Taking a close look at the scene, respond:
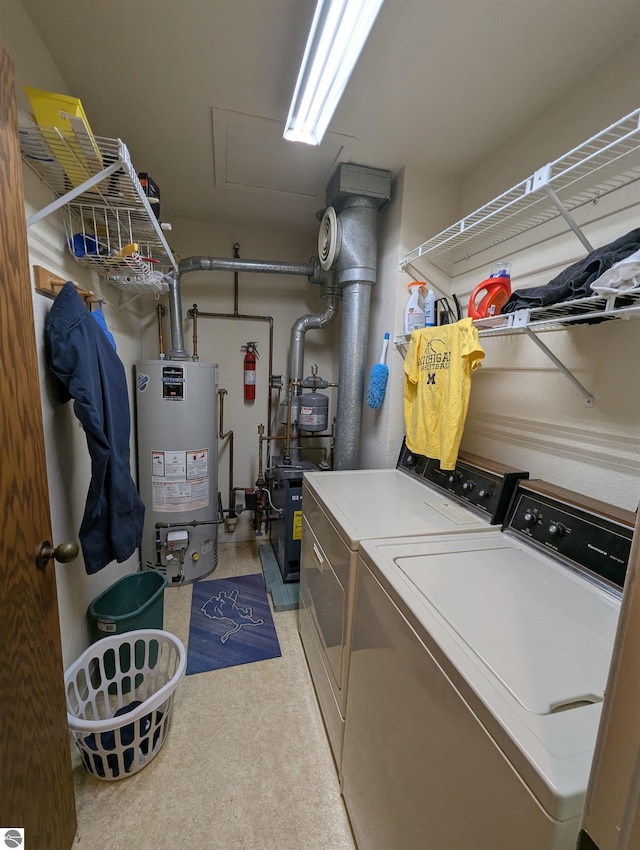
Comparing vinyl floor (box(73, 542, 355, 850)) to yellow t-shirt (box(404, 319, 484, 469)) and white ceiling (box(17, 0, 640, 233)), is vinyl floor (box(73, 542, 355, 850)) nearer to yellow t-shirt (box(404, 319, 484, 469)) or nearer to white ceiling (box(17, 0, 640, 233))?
yellow t-shirt (box(404, 319, 484, 469))

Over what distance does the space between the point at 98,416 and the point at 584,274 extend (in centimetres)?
165

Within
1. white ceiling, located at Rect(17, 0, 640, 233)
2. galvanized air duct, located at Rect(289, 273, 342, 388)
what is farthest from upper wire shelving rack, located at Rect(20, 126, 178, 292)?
galvanized air duct, located at Rect(289, 273, 342, 388)

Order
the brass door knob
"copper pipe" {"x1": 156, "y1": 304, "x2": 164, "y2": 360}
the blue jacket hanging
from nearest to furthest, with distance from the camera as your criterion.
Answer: the brass door knob → the blue jacket hanging → "copper pipe" {"x1": 156, "y1": 304, "x2": 164, "y2": 360}

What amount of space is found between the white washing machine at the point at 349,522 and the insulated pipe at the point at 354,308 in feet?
1.48

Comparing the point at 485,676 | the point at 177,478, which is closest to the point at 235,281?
the point at 177,478

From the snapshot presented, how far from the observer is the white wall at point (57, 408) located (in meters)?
1.10

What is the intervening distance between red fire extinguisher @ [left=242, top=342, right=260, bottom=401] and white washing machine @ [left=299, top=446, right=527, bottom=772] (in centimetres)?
126

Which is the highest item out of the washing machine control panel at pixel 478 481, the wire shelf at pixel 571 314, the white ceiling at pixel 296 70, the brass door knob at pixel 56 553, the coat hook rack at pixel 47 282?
Result: the white ceiling at pixel 296 70

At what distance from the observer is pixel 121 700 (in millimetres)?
1481

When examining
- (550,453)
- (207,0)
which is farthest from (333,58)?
(550,453)

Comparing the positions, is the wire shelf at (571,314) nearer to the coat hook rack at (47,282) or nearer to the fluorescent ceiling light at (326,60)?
the fluorescent ceiling light at (326,60)

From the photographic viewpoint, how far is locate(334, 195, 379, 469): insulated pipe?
1978 millimetres

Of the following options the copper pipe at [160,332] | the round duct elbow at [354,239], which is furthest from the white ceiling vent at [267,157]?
the copper pipe at [160,332]

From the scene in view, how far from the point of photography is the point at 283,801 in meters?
1.18
